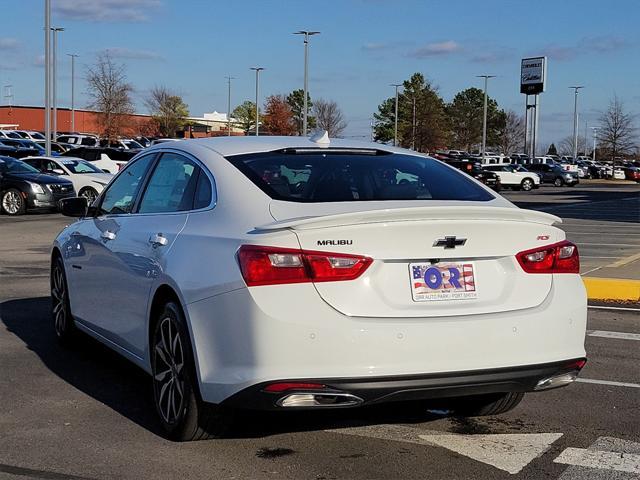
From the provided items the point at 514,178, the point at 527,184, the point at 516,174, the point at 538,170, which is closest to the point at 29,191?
the point at 514,178

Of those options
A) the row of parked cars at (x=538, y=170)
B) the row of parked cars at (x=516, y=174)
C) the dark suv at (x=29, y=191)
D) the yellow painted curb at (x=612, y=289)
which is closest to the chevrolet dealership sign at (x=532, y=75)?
the row of parked cars at (x=538, y=170)

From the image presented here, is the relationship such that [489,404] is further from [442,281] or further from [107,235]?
[107,235]

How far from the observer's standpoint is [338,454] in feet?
16.0

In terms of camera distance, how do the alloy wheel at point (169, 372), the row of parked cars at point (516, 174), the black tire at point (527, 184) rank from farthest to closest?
1. the black tire at point (527, 184)
2. the row of parked cars at point (516, 174)
3. the alloy wheel at point (169, 372)

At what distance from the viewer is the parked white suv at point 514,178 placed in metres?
53.0

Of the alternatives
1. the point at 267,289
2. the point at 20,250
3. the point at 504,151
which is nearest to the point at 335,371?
the point at 267,289

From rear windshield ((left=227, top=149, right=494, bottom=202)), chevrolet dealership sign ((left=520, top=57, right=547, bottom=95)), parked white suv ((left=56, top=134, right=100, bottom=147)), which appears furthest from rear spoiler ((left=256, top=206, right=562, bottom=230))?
chevrolet dealership sign ((left=520, top=57, right=547, bottom=95))

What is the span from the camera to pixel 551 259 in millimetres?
4824

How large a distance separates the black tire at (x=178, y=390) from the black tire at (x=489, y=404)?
1.52m

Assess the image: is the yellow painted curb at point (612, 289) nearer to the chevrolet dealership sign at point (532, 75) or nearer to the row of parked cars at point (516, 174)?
the row of parked cars at point (516, 174)

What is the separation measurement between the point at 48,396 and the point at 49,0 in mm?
30444

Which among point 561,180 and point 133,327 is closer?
point 133,327

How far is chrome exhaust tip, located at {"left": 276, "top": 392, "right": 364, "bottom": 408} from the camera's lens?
439cm

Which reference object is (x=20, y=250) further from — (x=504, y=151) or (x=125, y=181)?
(x=504, y=151)
